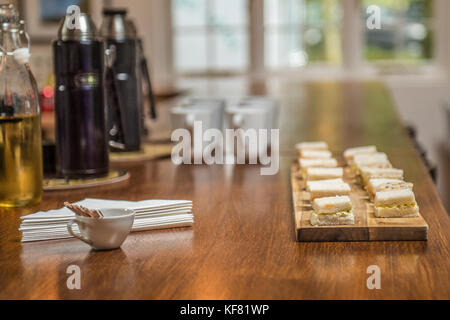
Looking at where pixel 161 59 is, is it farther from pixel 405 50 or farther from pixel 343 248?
pixel 343 248

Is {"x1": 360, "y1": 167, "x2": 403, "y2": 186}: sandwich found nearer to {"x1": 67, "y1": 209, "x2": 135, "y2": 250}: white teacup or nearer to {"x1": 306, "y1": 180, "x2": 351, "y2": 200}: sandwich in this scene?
{"x1": 306, "y1": 180, "x2": 351, "y2": 200}: sandwich

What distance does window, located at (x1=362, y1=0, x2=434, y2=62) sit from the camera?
5598 millimetres

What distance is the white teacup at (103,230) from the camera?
2.80ft

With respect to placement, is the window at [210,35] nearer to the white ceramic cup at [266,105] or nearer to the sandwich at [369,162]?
the white ceramic cup at [266,105]

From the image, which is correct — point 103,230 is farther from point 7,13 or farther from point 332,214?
point 7,13

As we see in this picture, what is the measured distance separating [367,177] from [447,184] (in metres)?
3.32

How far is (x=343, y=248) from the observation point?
87 centimetres

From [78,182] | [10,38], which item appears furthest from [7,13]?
[78,182]

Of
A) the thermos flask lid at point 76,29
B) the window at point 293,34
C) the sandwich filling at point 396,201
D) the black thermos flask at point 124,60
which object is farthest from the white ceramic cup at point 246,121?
the window at point 293,34

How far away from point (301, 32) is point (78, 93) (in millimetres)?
4610

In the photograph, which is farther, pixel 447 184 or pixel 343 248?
pixel 447 184

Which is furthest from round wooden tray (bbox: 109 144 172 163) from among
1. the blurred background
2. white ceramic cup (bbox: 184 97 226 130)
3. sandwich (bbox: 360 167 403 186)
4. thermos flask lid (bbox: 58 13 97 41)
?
the blurred background

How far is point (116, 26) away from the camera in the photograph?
157cm

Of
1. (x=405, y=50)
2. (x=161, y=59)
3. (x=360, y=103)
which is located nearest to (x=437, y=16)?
(x=405, y=50)
